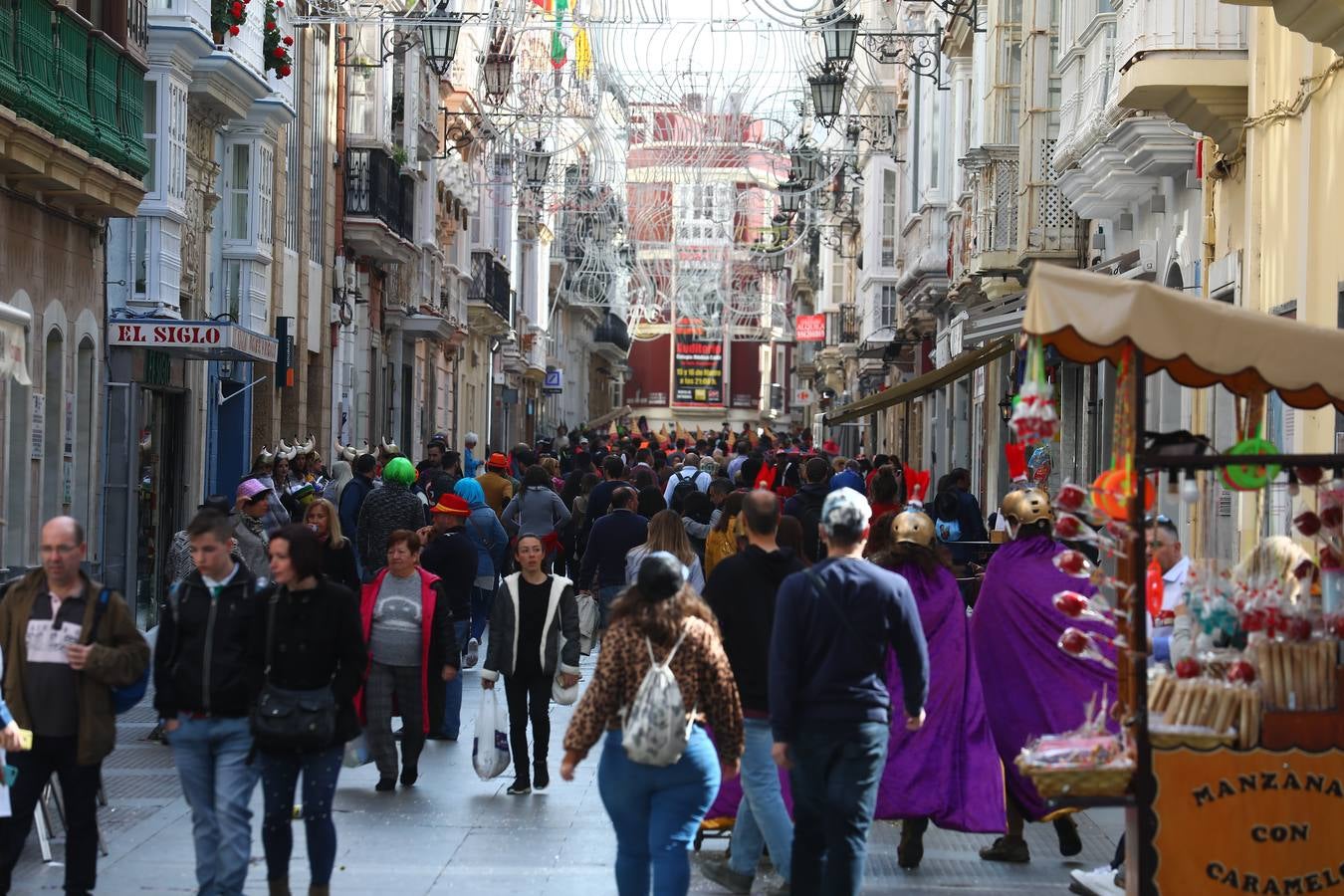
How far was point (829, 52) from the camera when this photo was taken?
72.8 feet

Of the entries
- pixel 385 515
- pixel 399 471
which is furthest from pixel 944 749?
pixel 399 471

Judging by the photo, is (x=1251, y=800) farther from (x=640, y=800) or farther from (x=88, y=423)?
(x=88, y=423)

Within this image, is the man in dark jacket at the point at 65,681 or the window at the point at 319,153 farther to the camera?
the window at the point at 319,153

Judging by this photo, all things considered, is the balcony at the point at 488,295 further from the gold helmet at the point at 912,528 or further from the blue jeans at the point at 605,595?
the gold helmet at the point at 912,528

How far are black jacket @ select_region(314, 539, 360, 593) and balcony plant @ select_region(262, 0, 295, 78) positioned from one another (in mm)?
13934

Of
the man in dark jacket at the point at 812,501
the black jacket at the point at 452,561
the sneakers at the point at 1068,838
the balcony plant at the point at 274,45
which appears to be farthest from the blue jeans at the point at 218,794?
the balcony plant at the point at 274,45

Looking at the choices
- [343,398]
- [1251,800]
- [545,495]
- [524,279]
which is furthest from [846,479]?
[524,279]

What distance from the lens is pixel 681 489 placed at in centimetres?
2042

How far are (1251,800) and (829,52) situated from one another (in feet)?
51.6

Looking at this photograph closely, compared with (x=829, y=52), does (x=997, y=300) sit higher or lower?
lower

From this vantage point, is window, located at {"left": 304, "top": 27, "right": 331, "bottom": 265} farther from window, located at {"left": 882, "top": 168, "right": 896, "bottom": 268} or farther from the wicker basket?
the wicker basket

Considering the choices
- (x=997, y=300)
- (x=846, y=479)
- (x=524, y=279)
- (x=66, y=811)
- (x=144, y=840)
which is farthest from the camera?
(x=524, y=279)

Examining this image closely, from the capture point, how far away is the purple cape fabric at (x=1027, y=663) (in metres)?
9.66

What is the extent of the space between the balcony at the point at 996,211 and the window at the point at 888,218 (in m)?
17.6
